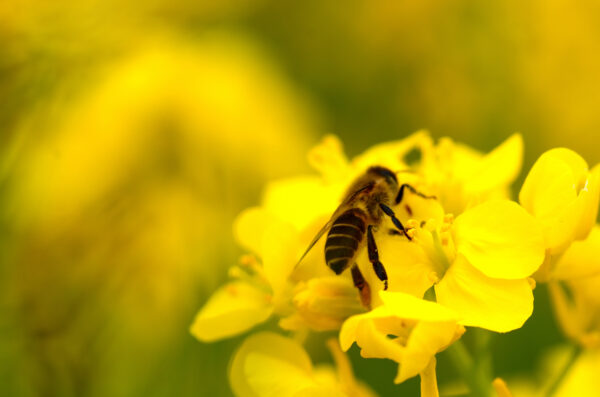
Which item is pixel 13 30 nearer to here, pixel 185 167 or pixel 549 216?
pixel 185 167

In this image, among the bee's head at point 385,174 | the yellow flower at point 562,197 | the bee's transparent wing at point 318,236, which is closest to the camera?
the yellow flower at point 562,197

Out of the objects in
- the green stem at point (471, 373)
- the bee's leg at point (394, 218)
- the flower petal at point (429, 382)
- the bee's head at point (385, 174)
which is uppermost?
the bee's head at point (385, 174)

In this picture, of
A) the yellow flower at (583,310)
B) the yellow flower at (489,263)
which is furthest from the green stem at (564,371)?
the yellow flower at (489,263)

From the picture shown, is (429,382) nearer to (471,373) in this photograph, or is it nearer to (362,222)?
(471,373)

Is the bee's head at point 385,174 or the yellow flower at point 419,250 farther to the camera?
the bee's head at point 385,174

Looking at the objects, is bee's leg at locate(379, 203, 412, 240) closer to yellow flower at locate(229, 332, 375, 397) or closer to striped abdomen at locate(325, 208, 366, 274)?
striped abdomen at locate(325, 208, 366, 274)

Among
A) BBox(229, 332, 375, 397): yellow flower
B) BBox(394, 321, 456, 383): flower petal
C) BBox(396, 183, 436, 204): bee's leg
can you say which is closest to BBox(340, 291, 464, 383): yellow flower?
BBox(394, 321, 456, 383): flower petal

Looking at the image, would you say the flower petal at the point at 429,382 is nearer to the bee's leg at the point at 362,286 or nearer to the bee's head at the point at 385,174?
the bee's leg at the point at 362,286
